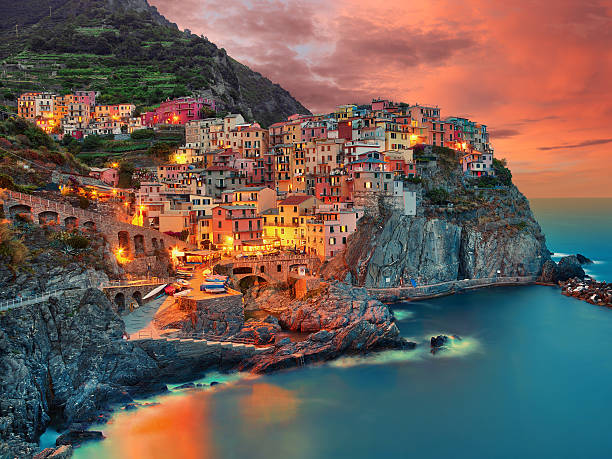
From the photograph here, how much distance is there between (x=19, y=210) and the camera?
3155cm

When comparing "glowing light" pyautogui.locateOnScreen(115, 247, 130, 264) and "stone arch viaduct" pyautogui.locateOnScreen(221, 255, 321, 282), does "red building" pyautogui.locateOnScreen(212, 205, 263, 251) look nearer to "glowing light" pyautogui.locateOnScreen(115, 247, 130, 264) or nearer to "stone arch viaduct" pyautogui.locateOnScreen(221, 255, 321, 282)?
"stone arch viaduct" pyautogui.locateOnScreen(221, 255, 321, 282)

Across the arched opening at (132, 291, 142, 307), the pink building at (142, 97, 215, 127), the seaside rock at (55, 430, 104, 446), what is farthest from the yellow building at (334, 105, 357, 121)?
the seaside rock at (55, 430, 104, 446)

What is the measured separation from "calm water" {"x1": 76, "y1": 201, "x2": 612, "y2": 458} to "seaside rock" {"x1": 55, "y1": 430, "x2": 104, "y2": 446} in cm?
51

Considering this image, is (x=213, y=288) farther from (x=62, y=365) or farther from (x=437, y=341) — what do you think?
(x=437, y=341)

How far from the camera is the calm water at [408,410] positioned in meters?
22.8

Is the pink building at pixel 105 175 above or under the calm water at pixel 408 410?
above

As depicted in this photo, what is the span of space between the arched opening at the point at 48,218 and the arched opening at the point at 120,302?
7137mm

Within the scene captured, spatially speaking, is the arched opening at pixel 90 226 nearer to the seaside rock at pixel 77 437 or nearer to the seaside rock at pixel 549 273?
the seaside rock at pixel 77 437

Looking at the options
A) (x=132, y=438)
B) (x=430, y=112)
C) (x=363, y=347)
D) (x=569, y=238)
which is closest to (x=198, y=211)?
(x=363, y=347)

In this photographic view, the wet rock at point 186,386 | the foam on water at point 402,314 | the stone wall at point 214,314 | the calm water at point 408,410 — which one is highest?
the stone wall at point 214,314

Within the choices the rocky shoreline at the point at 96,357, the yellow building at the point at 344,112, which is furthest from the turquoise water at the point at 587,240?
the rocky shoreline at the point at 96,357

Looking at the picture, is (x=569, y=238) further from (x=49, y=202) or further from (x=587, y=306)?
(x=49, y=202)

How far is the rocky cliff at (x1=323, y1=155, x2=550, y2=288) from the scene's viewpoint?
4631 centimetres

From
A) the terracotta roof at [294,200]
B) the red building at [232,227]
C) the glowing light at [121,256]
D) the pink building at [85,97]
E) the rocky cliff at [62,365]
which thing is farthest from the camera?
the pink building at [85,97]
